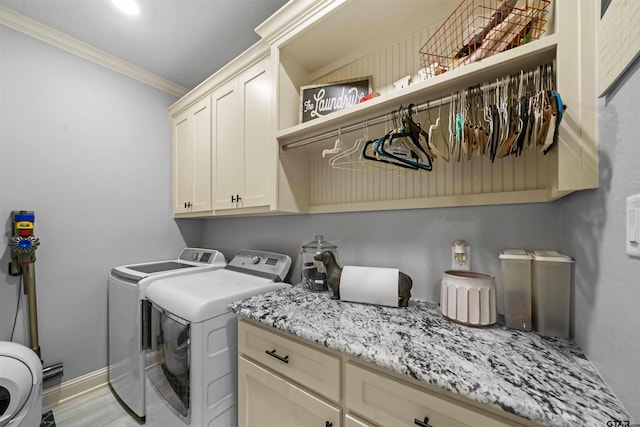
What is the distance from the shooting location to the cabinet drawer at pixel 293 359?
0.86m

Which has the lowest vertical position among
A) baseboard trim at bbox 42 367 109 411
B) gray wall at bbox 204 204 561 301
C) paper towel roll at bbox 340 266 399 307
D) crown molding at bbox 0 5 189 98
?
baseboard trim at bbox 42 367 109 411

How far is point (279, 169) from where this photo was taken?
1501 mm

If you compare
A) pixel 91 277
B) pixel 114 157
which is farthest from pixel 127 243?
pixel 114 157

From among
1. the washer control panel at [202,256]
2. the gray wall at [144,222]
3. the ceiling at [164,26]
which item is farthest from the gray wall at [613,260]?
the washer control panel at [202,256]

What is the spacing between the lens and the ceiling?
1.52 meters

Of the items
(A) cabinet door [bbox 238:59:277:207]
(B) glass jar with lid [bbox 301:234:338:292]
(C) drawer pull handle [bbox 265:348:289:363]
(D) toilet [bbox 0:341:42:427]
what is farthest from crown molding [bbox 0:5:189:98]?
(C) drawer pull handle [bbox 265:348:289:363]

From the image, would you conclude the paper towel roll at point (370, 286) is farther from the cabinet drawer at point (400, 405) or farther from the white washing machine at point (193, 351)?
the white washing machine at point (193, 351)

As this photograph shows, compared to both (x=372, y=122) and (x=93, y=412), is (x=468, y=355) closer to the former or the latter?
(x=372, y=122)

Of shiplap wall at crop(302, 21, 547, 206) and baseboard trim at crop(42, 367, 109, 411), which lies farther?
baseboard trim at crop(42, 367, 109, 411)

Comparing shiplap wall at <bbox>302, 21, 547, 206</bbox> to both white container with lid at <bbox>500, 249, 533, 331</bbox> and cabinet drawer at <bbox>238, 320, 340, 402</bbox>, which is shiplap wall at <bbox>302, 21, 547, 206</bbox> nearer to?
white container with lid at <bbox>500, 249, 533, 331</bbox>

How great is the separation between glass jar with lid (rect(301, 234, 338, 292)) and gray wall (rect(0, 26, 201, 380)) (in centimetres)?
167

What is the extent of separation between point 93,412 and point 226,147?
2.13m

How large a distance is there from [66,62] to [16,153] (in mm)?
783

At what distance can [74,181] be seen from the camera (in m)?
1.87
